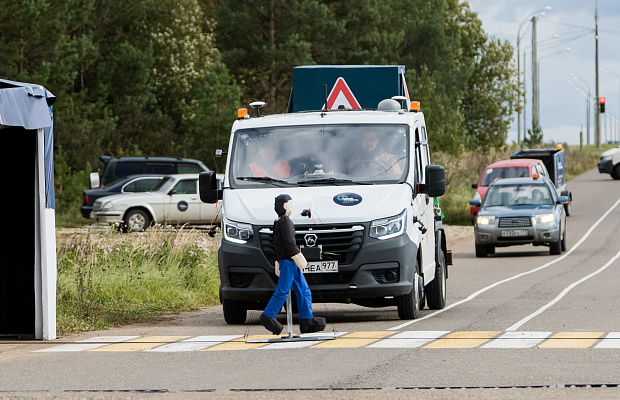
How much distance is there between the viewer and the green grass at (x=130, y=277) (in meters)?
14.6

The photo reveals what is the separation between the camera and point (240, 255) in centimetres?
1280

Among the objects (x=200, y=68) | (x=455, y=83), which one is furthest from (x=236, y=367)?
(x=455, y=83)

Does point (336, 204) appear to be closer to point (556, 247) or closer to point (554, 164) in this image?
point (556, 247)

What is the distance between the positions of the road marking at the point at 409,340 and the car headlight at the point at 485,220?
15535mm

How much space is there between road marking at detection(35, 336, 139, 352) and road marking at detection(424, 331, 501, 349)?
338 cm

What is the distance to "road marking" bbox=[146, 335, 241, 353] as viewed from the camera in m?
11.2

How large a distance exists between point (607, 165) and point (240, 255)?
4999 cm

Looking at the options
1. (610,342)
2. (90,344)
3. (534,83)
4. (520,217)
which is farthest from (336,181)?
(534,83)

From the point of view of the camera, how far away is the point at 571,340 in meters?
11.2

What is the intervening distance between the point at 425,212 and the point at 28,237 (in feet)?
15.6

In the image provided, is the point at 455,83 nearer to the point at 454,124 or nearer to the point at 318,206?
the point at 454,124

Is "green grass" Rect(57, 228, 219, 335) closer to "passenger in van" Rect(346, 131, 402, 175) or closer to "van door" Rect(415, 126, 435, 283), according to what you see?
"passenger in van" Rect(346, 131, 402, 175)

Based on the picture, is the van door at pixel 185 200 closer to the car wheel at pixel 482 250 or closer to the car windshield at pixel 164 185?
the car windshield at pixel 164 185

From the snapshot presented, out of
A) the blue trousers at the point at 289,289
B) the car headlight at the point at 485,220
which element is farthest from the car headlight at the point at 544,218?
the blue trousers at the point at 289,289
